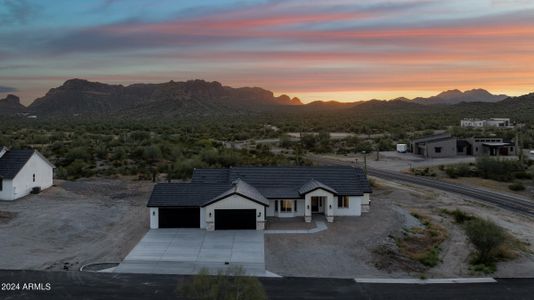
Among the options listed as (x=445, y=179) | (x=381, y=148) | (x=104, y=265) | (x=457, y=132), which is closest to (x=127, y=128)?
(x=381, y=148)

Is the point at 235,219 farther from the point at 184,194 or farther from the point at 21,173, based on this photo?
the point at 21,173

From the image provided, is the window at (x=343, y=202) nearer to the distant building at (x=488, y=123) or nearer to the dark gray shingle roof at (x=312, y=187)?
the dark gray shingle roof at (x=312, y=187)

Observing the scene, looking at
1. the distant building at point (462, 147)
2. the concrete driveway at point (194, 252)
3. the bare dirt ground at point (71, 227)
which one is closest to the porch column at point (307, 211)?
the concrete driveway at point (194, 252)

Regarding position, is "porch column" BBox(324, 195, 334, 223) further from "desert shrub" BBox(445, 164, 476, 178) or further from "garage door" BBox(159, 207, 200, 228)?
"desert shrub" BBox(445, 164, 476, 178)

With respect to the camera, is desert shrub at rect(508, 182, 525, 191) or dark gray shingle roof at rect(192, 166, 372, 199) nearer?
dark gray shingle roof at rect(192, 166, 372, 199)

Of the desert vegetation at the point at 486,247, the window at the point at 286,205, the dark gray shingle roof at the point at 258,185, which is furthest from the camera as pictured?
the window at the point at 286,205

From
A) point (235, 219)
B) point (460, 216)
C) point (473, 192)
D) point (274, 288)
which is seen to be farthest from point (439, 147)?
point (274, 288)

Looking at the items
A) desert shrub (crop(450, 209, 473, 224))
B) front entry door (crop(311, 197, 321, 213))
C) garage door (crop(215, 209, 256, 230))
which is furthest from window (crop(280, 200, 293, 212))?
desert shrub (crop(450, 209, 473, 224))
